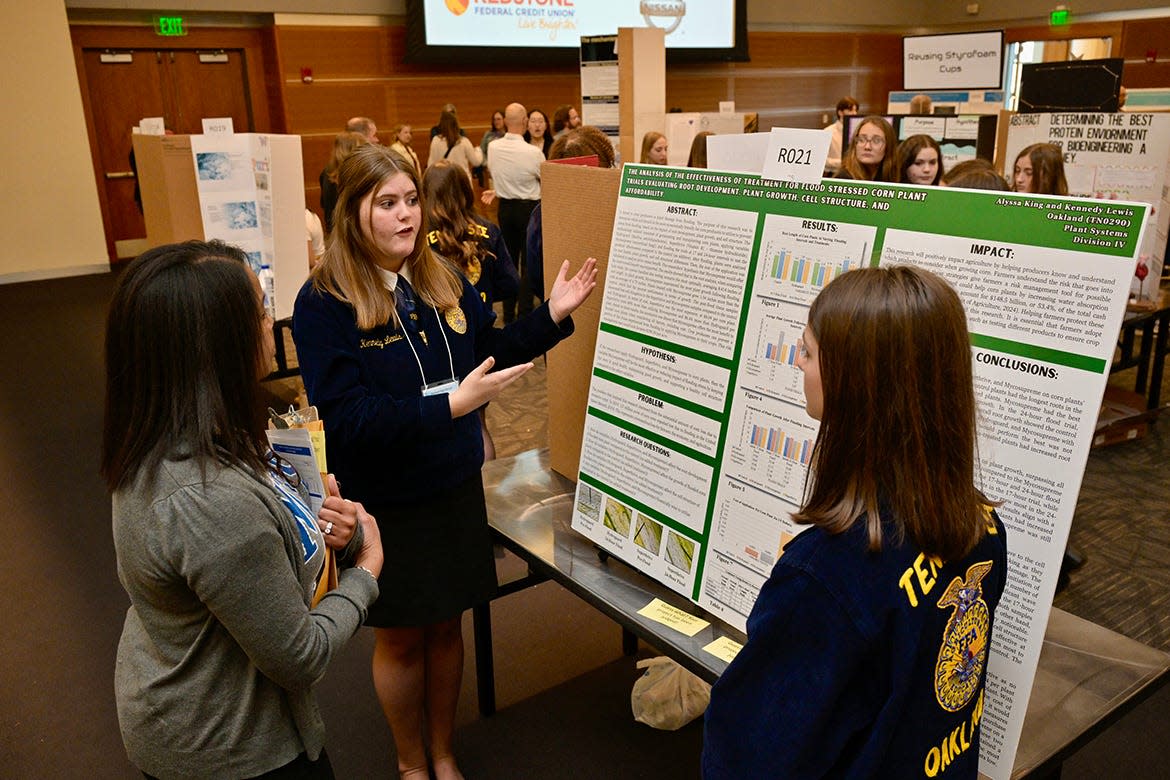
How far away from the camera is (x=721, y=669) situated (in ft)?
4.99

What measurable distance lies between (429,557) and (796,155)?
1.14 m

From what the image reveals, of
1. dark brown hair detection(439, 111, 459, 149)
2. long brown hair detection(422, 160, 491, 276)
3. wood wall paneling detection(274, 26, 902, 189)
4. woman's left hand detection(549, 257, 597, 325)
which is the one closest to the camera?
woman's left hand detection(549, 257, 597, 325)

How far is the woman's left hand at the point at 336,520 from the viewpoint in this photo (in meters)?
1.43

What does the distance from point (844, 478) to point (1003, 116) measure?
5.86 meters

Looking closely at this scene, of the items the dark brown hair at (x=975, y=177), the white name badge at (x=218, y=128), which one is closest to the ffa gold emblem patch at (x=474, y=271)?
the dark brown hair at (x=975, y=177)

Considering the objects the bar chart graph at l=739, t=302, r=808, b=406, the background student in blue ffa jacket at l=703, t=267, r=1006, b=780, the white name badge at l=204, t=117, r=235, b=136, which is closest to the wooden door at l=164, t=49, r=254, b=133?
the white name badge at l=204, t=117, r=235, b=136

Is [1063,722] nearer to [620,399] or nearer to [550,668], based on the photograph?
[620,399]

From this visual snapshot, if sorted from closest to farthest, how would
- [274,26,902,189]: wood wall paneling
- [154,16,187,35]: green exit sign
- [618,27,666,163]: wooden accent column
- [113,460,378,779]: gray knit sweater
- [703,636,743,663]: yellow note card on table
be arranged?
[113,460,378,779]: gray knit sweater < [703,636,743,663]: yellow note card on table < [618,27,666,163]: wooden accent column < [154,16,187,35]: green exit sign < [274,26,902,189]: wood wall paneling

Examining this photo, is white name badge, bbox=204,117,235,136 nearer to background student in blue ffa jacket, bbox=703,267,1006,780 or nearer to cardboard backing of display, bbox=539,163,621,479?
cardboard backing of display, bbox=539,163,621,479

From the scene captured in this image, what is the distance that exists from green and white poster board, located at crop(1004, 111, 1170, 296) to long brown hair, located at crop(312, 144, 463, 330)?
3737 mm

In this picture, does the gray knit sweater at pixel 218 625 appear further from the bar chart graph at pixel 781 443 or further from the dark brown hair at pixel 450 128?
the dark brown hair at pixel 450 128

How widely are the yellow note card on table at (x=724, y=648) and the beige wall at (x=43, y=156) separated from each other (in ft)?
31.3

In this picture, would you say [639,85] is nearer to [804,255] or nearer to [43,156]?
[804,255]

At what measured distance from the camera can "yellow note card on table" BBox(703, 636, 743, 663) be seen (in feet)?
5.14
